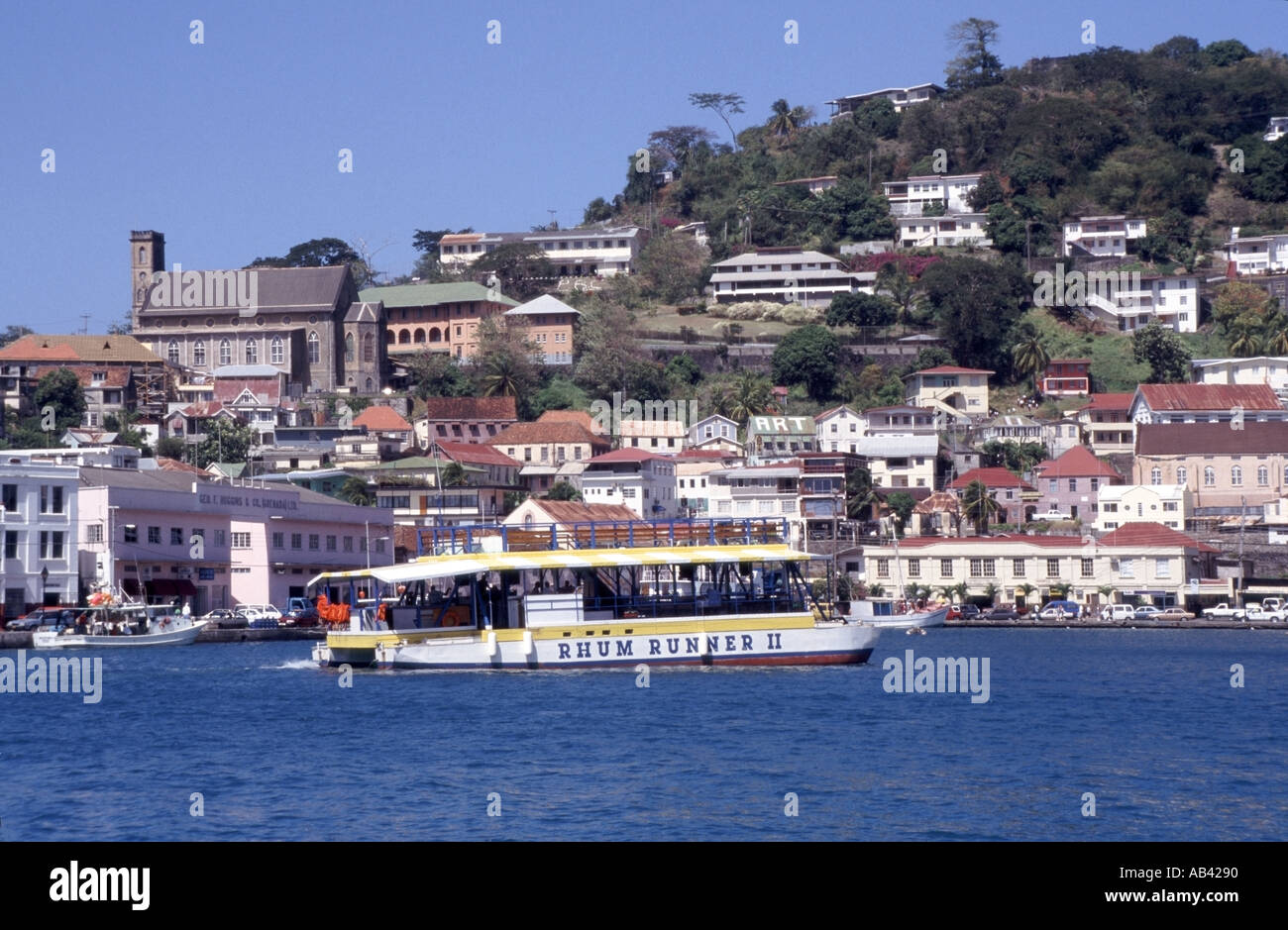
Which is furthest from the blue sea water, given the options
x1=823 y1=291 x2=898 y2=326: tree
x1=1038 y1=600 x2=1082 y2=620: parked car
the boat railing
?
x1=823 y1=291 x2=898 y2=326: tree

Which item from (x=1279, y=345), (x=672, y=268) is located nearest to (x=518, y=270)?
(x=672, y=268)

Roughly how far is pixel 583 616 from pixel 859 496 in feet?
158

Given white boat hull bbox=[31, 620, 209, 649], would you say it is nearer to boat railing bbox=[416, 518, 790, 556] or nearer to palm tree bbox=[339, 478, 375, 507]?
boat railing bbox=[416, 518, 790, 556]

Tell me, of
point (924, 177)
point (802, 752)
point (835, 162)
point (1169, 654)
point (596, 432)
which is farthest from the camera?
point (835, 162)

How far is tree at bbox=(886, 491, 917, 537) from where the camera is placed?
83.4 metres

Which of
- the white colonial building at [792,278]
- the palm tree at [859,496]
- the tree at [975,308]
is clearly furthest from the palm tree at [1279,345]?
the palm tree at [859,496]

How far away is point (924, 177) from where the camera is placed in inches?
5295

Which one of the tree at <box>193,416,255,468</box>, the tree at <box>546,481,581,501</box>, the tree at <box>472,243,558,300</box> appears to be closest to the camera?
the tree at <box>546,481,581,501</box>

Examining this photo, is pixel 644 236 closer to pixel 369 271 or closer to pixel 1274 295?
pixel 369 271

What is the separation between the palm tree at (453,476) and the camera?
8331cm

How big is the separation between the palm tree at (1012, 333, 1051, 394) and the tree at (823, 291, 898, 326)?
9.44m

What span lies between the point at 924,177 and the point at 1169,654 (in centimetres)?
8969

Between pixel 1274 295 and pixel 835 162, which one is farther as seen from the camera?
pixel 835 162
